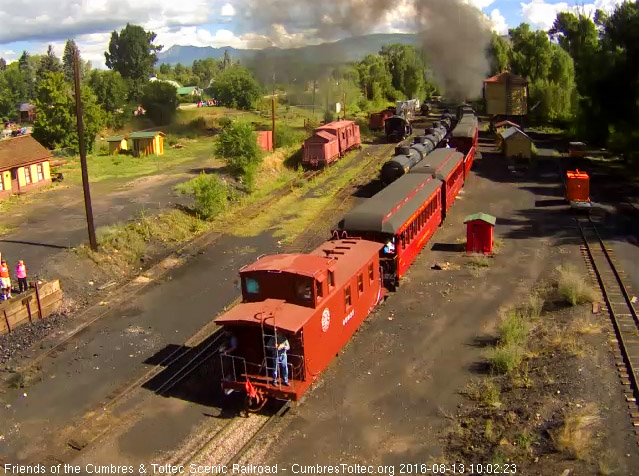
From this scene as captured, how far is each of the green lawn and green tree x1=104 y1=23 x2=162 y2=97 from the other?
63.7 m

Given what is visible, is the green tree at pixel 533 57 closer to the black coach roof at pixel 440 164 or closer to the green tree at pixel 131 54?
the black coach roof at pixel 440 164

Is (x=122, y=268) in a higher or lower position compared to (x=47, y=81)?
lower

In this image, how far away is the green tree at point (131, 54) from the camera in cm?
11056

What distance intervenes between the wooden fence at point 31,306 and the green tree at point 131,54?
96.5 meters

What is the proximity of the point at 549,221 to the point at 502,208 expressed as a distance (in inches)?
128

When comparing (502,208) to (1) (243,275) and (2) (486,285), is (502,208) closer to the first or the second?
(2) (486,285)

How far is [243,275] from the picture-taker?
14.5 metres

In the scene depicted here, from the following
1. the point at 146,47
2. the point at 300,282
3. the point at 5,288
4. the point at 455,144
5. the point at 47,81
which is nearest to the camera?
the point at 300,282

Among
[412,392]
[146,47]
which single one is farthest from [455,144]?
[146,47]

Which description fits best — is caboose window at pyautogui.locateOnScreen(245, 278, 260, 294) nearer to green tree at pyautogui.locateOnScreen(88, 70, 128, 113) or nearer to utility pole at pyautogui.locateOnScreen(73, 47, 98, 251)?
utility pole at pyautogui.locateOnScreen(73, 47, 98, 251)

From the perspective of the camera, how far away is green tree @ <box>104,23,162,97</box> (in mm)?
110562

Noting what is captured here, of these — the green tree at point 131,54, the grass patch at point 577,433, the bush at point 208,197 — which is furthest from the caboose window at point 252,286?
the green tree at point 131,54

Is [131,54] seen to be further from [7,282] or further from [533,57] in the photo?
[7,282]

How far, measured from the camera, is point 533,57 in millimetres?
74812
